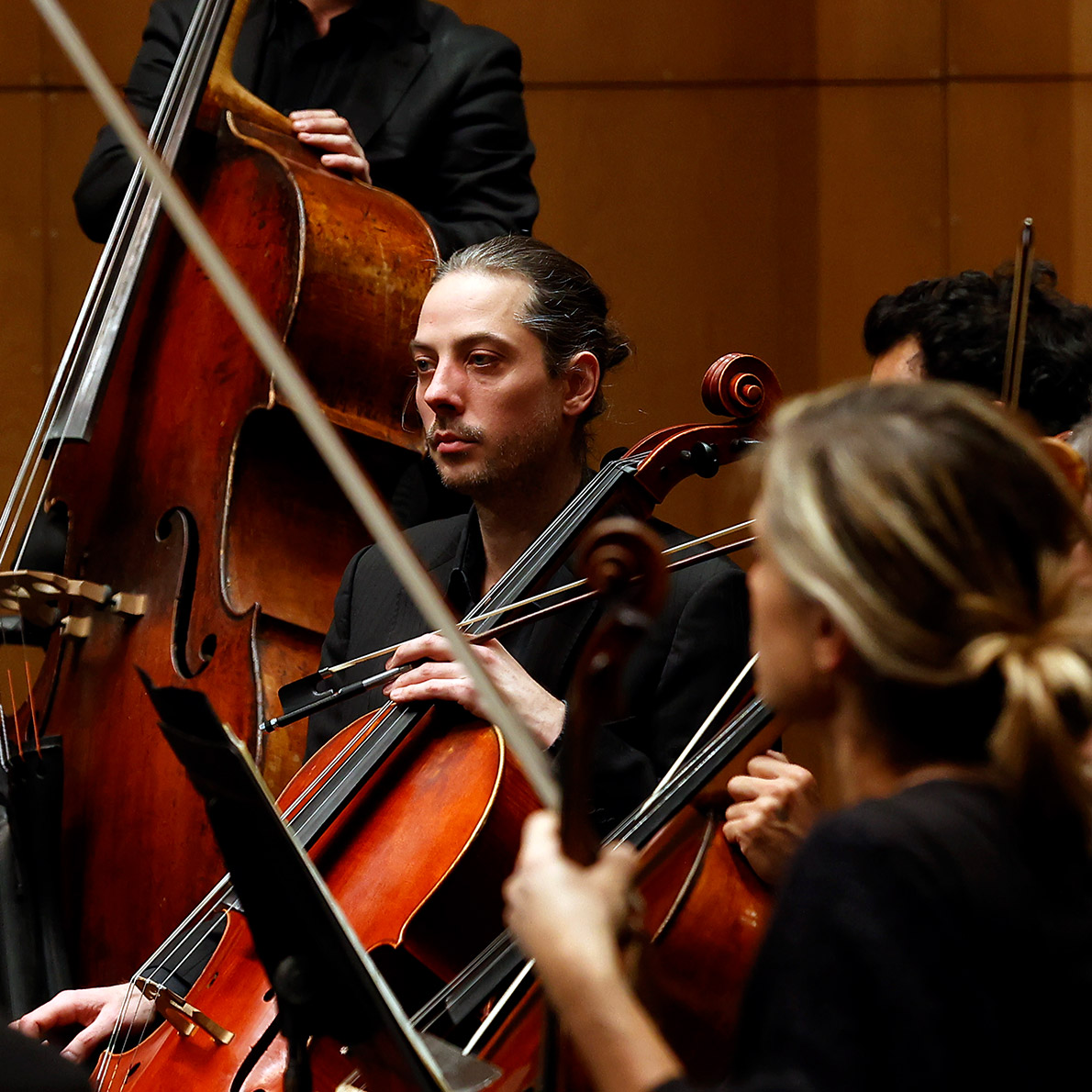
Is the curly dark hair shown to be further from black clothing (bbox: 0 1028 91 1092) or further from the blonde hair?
black clothing (bbox: 0 1028 91 1092)

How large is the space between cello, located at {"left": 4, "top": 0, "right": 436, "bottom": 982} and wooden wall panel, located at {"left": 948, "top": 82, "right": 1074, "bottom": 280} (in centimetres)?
132

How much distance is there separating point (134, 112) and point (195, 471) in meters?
0.61

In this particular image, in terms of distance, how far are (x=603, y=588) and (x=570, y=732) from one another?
0.08 meters

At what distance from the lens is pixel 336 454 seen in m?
0.92

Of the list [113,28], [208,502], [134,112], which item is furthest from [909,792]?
[113,28]

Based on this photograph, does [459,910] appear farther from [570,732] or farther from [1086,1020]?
[1086,1020]

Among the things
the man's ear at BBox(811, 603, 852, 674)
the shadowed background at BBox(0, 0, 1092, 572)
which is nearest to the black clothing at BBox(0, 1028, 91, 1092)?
the man's ear at BBox(811, 603, 852, 674)

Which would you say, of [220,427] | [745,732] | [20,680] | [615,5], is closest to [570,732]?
[745,732]

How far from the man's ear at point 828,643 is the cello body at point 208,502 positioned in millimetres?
986

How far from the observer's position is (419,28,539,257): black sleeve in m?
2.17

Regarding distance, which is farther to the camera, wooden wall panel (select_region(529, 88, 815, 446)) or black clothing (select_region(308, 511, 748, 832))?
wooden wall panel (select_region(529, 88, 815, 446))

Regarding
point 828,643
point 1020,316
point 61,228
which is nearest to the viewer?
point 828,643

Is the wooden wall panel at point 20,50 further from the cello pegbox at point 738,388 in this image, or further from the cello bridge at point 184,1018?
the cello bridge at point 184,1018

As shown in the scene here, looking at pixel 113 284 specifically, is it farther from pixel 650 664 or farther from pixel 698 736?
pixel 698 736
